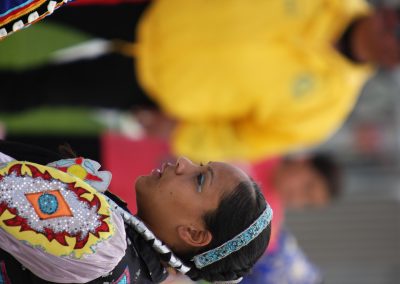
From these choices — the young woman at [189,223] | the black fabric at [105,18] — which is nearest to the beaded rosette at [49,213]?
the young woman at [189,223]

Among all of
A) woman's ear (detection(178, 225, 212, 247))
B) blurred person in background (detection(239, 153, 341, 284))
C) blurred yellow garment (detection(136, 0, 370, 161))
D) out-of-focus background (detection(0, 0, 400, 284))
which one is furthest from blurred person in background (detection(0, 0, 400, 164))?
woman's ear (detection(178, 225, 212, 247))

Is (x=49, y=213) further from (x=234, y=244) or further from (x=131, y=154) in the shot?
(x=131, y=154)

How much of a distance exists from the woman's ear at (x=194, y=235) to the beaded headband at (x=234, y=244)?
3 cm

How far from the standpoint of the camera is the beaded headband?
7.55ft

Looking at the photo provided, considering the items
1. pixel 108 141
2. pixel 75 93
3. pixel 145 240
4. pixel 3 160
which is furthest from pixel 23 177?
pixel 108 141

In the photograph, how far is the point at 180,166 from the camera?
236 centimetres

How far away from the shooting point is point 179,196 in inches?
90.7

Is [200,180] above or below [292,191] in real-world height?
above

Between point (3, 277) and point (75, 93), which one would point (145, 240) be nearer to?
point (3, 277)

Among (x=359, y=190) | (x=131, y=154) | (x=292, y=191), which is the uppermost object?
(x=131, y=154)

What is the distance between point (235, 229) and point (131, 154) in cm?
243

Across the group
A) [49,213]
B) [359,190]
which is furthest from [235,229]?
[359,190]

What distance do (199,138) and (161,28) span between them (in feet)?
2.05

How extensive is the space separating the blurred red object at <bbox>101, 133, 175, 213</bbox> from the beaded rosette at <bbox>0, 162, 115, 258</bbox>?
2339 mm
